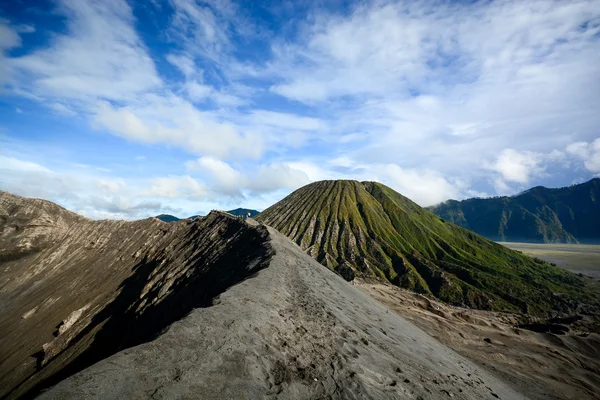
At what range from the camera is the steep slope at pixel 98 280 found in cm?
4278

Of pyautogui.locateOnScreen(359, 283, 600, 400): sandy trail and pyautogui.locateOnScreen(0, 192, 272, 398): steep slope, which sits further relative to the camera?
pyautogui.locateOnScreen(0, 192, 272, 398): steep slope

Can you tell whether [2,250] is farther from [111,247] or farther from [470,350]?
[470,350]

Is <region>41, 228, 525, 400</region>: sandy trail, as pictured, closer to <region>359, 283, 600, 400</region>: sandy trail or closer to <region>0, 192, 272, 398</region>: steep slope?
<region>0, 192, 272, 398</region>: steep slope

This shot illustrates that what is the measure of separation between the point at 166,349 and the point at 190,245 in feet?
164

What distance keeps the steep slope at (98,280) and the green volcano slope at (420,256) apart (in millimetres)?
74099

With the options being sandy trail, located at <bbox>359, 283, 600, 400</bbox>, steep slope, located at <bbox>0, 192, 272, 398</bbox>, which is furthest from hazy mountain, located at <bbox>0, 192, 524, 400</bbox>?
sandy trail, located at <bbox>359, 283, 600, 400</bbox>

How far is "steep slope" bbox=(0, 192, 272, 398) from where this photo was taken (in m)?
42.8

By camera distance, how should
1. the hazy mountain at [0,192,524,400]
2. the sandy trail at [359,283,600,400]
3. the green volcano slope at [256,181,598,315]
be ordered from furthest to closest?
the green volcano slope at [256,181,598,315] < the sandy trail at [359,283,600,400] < the hazy mountain at [0,192,524,400]

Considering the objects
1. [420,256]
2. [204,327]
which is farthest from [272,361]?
[420,256]

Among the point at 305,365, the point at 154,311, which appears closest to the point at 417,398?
the point at 305,365

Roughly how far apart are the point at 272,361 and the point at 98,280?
73.6 metres

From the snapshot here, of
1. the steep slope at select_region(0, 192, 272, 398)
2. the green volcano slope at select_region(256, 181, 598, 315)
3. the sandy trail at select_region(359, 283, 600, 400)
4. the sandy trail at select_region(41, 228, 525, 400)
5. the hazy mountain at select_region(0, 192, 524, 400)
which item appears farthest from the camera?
the green volcano slope at select_region(256, 181, 598, 315)

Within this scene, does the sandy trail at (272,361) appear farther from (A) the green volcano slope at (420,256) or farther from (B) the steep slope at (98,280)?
(A) the green volcano slope at (420,256)

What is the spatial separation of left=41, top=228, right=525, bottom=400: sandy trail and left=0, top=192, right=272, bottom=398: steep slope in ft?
35.6
